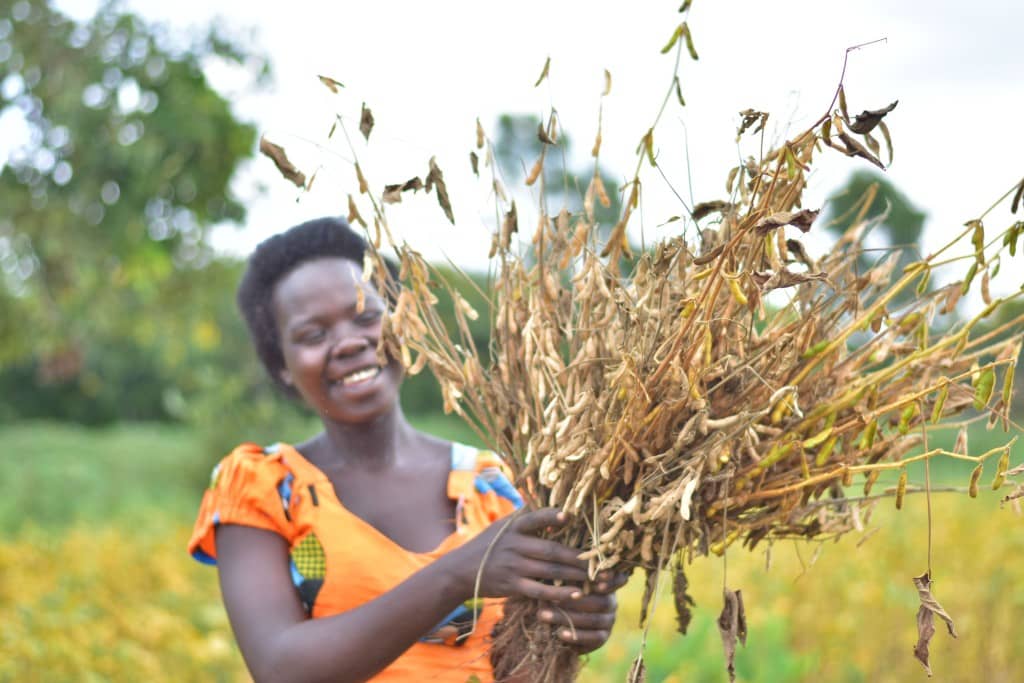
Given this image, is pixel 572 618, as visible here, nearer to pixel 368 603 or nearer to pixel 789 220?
pixel 368 603

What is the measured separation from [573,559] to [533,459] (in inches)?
6.0

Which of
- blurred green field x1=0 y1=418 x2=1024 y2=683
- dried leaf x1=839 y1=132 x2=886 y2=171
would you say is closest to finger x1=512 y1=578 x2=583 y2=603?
blurred green field x1=0 y1=418 x2=1024 y2=683

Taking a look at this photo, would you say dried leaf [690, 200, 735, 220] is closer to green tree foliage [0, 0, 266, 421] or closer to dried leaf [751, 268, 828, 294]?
dried leaf [751, 268, 828, 294]

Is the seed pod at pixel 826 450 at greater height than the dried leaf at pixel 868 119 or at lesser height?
lesser

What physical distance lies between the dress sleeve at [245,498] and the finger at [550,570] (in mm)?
612

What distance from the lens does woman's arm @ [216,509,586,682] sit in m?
1.58

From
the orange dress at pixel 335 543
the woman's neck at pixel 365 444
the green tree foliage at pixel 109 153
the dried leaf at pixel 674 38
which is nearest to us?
the dried leaf at pixel 674 38

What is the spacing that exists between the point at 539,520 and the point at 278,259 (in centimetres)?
90

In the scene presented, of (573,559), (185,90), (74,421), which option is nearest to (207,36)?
(185,90)

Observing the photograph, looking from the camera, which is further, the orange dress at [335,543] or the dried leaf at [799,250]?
the orange dress at [335,543]

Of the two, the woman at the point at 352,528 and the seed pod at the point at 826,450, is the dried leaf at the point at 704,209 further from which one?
the woman at the point at 352,528

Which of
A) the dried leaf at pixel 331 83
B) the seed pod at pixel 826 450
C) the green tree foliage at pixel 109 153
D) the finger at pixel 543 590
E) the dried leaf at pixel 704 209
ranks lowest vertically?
the finger at pixel 543 590

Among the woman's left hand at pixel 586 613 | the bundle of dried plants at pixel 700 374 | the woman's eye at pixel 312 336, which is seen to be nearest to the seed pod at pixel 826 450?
the bundle of dried plants at pixel 700 374

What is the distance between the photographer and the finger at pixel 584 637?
5.33 feet
